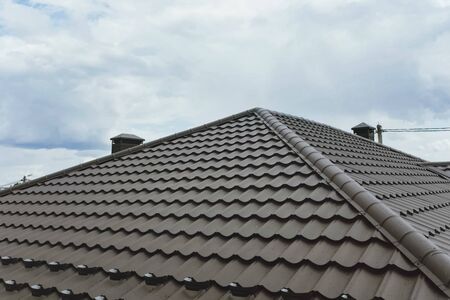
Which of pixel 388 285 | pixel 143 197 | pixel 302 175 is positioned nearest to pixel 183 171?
pixel 143 197

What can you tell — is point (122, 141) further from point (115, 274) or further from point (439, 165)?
point (439, 165)

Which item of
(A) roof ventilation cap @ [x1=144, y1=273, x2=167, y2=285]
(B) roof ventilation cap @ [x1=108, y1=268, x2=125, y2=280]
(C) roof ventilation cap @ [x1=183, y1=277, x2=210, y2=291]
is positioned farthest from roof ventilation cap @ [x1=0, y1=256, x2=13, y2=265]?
Answer: (C) roof ventilation cap @ [x1=183, y1=277, x2=210, y2=291]

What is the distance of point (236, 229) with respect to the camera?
14.4ft

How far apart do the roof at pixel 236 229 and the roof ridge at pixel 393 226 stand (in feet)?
0.04

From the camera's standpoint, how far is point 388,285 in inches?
119

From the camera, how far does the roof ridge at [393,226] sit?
3.08m

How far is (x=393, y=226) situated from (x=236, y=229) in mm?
1588

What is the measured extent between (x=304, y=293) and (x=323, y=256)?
485 millimetres

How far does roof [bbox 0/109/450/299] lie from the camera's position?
132 inches

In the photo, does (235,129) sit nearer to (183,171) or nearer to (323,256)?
(183,171)

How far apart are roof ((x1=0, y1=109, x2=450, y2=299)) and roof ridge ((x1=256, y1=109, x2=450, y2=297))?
0.5 inches

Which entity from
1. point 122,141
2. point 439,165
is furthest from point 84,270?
point 439,165

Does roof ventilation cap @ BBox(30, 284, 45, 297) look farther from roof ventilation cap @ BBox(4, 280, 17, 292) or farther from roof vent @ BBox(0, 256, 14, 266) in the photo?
roof vent @ BBox(0, 256, 14, 266)

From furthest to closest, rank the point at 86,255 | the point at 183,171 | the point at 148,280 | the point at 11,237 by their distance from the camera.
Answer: the point at 183,171
the point at 11,237
the point at 86,255
the point at 148,280
